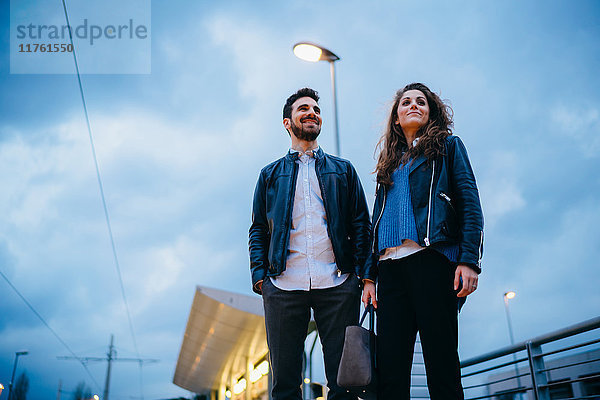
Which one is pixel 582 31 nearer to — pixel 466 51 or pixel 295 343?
pixel 466 51

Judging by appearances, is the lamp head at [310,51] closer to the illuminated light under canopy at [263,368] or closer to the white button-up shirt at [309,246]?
the white button-up shirt at [309,246]

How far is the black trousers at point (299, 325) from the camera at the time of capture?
3.06 m

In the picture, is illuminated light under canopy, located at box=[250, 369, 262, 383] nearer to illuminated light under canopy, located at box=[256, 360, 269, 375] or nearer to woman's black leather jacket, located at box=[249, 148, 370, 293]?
illuminated light under canopy, located at box=[256, 360, 269, 375]

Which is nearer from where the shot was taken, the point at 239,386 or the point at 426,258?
the point at 426,258

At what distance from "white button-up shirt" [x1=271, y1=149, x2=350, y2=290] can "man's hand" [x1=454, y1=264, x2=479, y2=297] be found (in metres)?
0.73

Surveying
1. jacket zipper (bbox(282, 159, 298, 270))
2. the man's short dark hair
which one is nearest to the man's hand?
jacket zipper (bbox(282, 159, 298, 270))

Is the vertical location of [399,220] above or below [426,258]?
above

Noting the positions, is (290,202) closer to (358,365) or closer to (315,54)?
(358,365)

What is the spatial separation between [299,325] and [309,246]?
47cm

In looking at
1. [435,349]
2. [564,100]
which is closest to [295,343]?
[435,349]

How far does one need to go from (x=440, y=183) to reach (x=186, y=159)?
44.6 metres

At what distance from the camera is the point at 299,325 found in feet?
10.3

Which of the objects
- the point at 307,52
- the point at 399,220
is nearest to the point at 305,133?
the point at 399,220

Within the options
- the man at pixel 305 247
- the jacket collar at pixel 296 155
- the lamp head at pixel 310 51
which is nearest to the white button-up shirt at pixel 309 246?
the man at pixel 305 247
